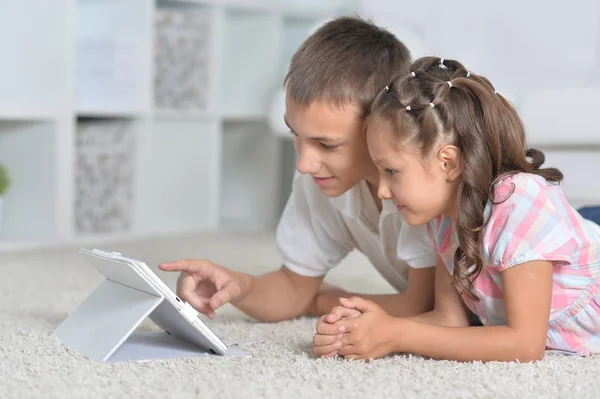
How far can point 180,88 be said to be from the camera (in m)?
2.70

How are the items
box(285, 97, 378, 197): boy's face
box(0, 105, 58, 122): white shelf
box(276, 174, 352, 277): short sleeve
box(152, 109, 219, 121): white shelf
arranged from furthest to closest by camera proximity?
box(152, 109, 219, 121): white shelf < box(0, 105, 58, 122): white shelf < box(276, 174, 352, 277): short sleeve < box(285, 97, 378, 197): boy's face

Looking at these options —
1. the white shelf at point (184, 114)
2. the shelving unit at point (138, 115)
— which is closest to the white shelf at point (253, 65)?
the shelving unit at point (138, 115)

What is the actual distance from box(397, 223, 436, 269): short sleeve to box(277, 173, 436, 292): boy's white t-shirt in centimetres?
7

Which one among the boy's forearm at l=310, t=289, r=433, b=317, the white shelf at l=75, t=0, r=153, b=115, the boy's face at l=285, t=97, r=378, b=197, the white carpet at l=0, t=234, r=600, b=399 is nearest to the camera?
the white carpet at l=0, t=234, r=600, b=399

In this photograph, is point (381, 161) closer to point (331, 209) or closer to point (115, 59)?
point (331, 209)

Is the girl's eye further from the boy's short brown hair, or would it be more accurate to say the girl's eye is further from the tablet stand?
the tablet stand

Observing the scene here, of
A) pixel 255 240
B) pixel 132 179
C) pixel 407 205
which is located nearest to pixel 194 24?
pixel 132 179

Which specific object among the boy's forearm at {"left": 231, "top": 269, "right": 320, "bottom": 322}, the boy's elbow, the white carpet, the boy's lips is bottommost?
the boy's forearm at {"left": 231, "top": 269, "right": 320, "bottom": 322}

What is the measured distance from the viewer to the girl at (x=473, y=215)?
1042mm

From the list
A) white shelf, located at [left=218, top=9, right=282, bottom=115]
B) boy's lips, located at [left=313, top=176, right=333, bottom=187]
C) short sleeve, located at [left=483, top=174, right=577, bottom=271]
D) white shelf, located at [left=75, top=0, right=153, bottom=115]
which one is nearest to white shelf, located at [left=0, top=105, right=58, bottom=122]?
white shelf, located at [left=75, top=0, right=153, bottom=115]

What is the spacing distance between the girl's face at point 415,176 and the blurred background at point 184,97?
3.30 feet

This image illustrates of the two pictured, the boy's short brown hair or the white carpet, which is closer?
the white carpet

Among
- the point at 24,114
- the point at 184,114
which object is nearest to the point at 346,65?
the point at 24,114

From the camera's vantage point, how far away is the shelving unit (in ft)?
7.66
